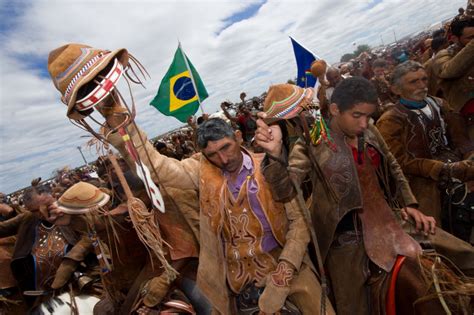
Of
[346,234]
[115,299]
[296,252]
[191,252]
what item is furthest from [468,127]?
[115,299]

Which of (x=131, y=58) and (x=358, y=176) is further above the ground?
(x=131, y=58)

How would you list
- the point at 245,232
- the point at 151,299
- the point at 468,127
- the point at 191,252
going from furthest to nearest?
the point at 468,127 → the point at 191,252 → the point at 151,299 → the point at 245,232

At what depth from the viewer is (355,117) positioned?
209cm

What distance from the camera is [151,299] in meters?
2.62

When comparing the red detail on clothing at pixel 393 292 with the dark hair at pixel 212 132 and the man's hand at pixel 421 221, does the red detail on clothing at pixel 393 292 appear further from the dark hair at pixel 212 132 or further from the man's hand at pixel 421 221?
the dark hair at pixel 212 132

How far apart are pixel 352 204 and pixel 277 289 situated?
2.79ft

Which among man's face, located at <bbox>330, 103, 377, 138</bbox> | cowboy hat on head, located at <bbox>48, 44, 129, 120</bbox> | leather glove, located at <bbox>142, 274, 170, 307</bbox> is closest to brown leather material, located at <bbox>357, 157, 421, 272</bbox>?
man's face, located at <bbox>330, 103, 377, 138</bbox>

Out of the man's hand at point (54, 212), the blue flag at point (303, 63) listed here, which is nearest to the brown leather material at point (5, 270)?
the man's hand at point (54, 212)

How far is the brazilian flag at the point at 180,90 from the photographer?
7.05 m

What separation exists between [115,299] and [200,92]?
5.22m

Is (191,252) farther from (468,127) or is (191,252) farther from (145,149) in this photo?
(468,127)

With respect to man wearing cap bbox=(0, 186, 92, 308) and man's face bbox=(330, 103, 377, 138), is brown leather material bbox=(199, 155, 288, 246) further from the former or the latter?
man wearing cap bbox=(0, 186, 92, 308)

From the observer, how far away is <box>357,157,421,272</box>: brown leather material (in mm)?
2117

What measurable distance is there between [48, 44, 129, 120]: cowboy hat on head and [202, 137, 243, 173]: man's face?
80 centimetres
